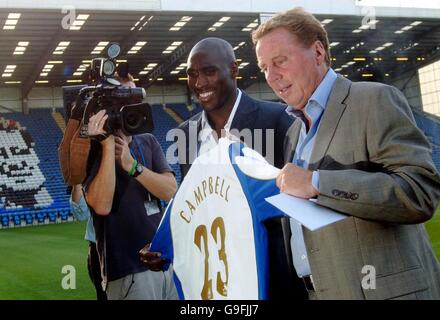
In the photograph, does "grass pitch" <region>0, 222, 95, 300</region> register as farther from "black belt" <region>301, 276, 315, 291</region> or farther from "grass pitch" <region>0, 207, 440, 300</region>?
"black belt" <region>301, 276, 315, 291</region>

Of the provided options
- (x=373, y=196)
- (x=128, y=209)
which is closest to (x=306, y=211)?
(x=373, y=196)

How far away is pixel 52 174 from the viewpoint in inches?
467

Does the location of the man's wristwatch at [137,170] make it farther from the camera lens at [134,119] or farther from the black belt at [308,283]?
the black belt at [308,283]

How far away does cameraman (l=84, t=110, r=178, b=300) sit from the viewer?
6.02ft

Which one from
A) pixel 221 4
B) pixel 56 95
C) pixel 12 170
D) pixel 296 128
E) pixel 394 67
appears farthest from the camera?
pixel 12 170

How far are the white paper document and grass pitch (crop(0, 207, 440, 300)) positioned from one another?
7.77 feet

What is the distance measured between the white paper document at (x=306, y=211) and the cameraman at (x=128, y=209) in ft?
2.72

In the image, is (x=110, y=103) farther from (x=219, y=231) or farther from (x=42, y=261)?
(x=42, y=261)

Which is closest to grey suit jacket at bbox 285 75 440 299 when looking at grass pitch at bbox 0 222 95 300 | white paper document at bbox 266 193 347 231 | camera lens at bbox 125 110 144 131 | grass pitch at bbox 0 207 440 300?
white paper document at bbox 266 193 347 231

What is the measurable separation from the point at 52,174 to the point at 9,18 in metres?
6.76

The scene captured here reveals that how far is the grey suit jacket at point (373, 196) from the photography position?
1020 millimetres

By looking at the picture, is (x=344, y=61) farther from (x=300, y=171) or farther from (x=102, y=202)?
(x=300, y=171)

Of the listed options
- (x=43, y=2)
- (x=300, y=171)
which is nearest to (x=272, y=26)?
(x=300, y=171)

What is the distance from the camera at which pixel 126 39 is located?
512 centimetres
